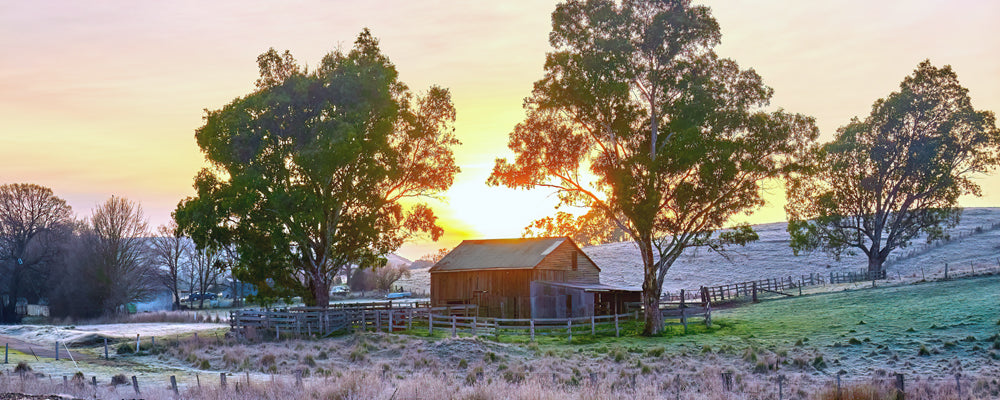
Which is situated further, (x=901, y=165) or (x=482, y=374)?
(x=901, y=165)

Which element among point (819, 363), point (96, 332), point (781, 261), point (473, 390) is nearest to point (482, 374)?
point (473, 390)

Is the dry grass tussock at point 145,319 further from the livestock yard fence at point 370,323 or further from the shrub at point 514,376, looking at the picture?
the shrub at point 514,376

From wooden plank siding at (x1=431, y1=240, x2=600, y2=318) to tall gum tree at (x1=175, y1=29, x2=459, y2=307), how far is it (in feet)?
23.5

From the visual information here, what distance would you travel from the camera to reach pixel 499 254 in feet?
175

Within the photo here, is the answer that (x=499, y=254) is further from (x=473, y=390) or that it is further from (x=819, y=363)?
(x=473, y=390)

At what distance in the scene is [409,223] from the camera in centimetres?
4853

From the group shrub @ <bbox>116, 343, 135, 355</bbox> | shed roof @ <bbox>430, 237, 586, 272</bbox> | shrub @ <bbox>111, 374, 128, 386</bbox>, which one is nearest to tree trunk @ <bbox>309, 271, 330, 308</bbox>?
shed roof @ <bbox>430, 237, 586, 272</bbox>

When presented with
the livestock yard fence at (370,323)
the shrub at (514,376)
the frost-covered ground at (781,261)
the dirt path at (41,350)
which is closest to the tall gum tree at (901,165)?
the frost-covered ground at (781,261)

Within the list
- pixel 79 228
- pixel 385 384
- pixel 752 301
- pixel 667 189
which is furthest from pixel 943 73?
pixel 79 228

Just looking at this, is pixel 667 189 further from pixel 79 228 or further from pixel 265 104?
pixel 79 228

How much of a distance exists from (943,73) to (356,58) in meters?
43.7

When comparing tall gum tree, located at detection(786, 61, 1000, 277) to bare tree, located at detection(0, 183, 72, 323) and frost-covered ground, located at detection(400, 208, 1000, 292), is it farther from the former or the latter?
bare tree, located at detection(0, 183, 72, 323)

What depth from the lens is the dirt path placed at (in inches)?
1421

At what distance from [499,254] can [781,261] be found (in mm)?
56921
